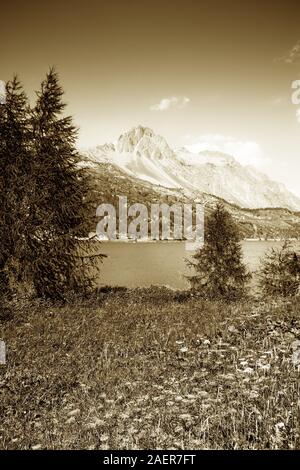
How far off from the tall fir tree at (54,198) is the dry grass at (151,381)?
3.70m

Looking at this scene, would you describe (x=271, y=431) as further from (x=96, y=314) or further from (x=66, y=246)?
(x=66, y=246)

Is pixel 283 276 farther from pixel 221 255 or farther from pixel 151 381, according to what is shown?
pixel 151 381

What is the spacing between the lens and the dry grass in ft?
20.2

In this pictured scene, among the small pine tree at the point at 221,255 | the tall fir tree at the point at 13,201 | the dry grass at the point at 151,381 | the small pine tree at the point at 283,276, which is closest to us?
the dry grass at the point at 151,381

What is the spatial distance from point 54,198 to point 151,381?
12.5 meters

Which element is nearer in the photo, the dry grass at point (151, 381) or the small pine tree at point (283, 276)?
the dry grass at point (151, 381)

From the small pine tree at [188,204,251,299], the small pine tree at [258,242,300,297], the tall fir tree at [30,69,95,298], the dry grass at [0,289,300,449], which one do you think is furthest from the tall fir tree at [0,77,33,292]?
the small pine tree at [258,242,300,297]

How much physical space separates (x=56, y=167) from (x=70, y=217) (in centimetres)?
276

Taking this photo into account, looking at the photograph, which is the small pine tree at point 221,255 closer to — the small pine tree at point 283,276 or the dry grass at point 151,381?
the small pine tree at point 283,276

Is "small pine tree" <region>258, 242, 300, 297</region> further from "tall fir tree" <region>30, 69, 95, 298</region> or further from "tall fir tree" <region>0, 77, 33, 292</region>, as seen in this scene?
"tall fir tree" <region>0, 77, 33, 292</region>

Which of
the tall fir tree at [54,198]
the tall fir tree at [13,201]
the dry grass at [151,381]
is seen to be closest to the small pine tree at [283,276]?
the dry grass at [151,381]

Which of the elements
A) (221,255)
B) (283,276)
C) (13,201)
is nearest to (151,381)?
(13,201)

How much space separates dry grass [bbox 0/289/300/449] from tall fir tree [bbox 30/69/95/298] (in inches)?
146

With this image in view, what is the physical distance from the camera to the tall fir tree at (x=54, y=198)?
1802 cm
